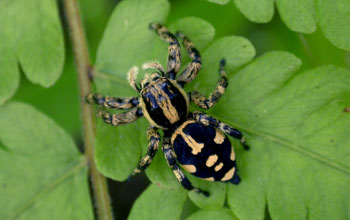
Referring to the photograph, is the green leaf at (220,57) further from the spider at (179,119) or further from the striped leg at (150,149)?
the striped leg at (150,149)

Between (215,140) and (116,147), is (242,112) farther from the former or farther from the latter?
(116,147)

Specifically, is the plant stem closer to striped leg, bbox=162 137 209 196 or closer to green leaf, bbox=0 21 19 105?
green leaf, bbox=0 21 19 105

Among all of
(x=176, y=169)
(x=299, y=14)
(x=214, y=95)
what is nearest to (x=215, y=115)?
(x=214, y=95)

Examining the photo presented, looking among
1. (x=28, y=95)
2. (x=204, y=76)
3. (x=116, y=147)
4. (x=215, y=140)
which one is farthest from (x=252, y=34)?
(x=28, y=95)

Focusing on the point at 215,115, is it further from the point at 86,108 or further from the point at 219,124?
the point at 86,108

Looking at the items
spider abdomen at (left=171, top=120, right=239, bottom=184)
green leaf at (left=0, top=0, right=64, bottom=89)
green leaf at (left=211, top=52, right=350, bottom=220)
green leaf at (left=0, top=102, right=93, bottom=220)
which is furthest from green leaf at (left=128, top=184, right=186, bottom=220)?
green leaf at (left=0, top=0, right=64, bottom=89)

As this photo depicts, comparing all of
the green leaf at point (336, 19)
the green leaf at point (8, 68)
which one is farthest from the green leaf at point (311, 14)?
the green leaf at point (8, 68)
